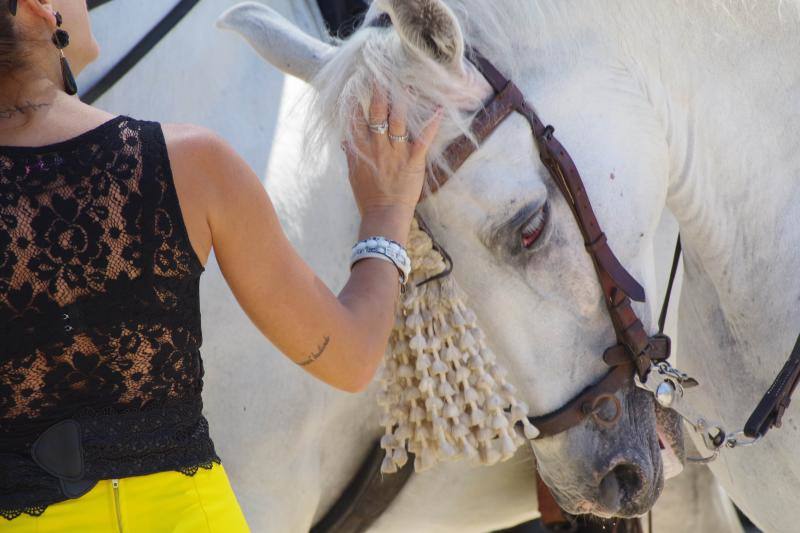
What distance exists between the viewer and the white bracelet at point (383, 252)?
1.38 meters

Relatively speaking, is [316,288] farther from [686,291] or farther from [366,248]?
[686,291]

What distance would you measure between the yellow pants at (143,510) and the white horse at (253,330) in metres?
0.71

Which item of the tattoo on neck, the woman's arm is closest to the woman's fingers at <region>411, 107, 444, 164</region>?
the woman's arm

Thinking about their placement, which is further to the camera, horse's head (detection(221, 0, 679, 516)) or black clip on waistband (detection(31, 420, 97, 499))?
horse's head (detection(221, 0, 679, 516))

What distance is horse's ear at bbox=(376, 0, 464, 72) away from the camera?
4.68 feet

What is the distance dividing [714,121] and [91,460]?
48.0 inches

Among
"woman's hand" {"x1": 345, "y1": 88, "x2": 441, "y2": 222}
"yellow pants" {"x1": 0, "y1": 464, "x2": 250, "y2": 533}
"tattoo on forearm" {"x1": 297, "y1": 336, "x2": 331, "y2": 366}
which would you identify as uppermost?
"woman's hand" {"x1": 345, "y1": 88, "x2": 441, "y2": 222}

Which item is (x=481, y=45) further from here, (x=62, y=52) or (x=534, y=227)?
(x=62, y=52)

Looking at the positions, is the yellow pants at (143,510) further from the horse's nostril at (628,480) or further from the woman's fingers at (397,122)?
the horse's nostril at (628,480)

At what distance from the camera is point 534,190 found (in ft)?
5.15

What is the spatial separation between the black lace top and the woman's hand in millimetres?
395

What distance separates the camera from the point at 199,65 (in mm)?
2037

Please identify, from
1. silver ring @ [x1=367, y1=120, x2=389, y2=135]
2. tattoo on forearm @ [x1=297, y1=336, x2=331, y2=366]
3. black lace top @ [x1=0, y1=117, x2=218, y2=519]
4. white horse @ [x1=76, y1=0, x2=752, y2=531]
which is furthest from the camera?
white horse @ [x1=76, y1=0, x2=752, y2=531]

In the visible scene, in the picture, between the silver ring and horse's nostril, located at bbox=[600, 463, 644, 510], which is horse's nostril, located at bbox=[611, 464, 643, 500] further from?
the silver ring
